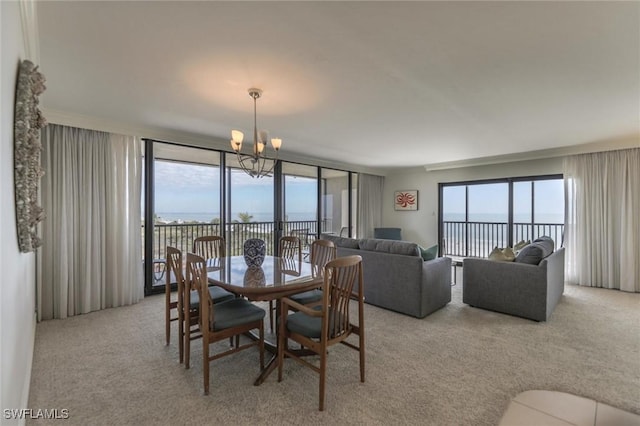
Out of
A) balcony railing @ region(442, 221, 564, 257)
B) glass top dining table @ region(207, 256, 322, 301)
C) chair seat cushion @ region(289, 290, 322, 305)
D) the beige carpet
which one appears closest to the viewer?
the beige carpet

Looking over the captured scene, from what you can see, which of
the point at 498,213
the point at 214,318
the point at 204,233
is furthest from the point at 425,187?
the point at 214,318

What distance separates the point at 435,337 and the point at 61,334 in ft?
12.1

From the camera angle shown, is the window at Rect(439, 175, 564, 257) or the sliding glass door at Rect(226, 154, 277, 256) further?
the window at Rect(439, 175, 564, 257)

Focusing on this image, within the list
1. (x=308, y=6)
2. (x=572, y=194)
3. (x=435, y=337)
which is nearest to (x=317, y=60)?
(x=308, y=6)

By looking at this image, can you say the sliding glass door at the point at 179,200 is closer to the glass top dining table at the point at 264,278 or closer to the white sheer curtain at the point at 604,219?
the glass top dining table at the point at 264,278

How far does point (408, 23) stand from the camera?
1.76 m

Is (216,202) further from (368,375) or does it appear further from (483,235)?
(483,235)

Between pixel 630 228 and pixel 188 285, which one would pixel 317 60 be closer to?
pixel 188 285

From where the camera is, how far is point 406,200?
7.52 metres

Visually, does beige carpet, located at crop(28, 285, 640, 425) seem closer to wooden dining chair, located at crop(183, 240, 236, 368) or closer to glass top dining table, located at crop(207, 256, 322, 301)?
wooden dining chair, located at crop(183, 240, 236, 368)

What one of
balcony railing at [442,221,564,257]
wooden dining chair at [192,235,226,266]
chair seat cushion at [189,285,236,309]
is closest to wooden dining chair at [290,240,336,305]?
chair seat cushion at [189,285,236,309]

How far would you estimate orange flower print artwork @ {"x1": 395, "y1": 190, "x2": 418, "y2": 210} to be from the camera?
7383 millimetres

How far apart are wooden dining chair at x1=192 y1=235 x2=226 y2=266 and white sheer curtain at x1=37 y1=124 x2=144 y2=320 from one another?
42.5 inches

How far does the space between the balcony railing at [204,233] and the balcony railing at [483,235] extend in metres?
3.86
